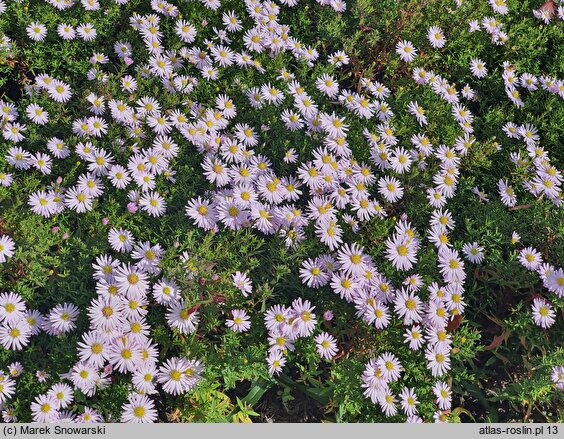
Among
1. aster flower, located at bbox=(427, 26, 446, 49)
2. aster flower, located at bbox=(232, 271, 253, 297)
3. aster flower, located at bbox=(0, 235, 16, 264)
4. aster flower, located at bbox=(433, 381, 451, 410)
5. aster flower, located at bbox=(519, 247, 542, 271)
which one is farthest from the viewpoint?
aster flower, located at bbox=(427, 26, 446, 49)

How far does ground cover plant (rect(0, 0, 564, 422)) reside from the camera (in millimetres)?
2791

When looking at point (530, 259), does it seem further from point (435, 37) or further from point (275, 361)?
Answer: point (435, 37)

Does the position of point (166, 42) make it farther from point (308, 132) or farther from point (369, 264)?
point (369, 264)

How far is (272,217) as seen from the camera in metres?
3.22

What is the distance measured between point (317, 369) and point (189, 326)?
2.63 feet

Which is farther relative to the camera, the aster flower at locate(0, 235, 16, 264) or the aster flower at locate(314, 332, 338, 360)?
the aster flower at locate(314, 332, 338, 360)

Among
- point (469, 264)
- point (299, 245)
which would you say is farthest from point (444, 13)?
point (299, 245)

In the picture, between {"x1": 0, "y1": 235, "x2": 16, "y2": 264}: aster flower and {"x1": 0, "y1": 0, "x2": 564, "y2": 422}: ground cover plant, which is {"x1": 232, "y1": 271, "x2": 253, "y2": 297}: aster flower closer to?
{"x1": 0, "y1": 0, "x2": 564, "y2": 422}: ground cover plant

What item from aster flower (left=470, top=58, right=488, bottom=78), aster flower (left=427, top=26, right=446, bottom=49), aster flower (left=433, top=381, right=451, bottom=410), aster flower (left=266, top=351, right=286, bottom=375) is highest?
aster flower (left=427, top=26, right=446, bottom=49)

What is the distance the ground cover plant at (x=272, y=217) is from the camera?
279 centimetres

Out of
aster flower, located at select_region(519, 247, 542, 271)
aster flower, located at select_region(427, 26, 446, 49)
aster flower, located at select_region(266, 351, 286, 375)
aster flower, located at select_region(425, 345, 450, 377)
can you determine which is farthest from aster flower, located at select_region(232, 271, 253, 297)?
aster flower, located at select_region(427, 26, 446, 49)

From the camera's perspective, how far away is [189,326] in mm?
2789

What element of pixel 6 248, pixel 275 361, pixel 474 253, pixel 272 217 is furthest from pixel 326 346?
pixel 6 248

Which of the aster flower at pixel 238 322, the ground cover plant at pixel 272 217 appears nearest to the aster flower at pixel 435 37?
the ground cover plant at pixel 272 217
